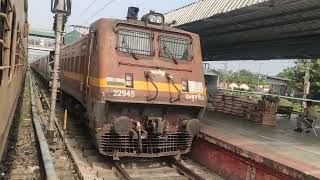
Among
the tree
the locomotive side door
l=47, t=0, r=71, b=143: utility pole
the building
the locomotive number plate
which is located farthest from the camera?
the building

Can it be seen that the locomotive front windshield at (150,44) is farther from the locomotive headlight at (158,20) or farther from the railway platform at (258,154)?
the railway platform at (258,154)

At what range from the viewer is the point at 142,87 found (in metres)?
9.09

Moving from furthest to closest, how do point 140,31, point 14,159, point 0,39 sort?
1. point 140,31
2. point 14,159
3. point 0,39

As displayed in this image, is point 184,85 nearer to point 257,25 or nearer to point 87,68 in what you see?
point 87,68

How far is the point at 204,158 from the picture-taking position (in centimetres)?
1016

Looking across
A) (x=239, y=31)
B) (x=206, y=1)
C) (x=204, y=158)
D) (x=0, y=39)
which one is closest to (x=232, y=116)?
(x=239, y=31)

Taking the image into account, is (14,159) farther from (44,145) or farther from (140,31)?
(140,31)

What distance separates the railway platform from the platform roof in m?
3.20

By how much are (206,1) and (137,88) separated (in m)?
5.46

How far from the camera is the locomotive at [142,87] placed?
349 inches

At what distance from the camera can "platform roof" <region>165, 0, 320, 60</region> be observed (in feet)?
35.4

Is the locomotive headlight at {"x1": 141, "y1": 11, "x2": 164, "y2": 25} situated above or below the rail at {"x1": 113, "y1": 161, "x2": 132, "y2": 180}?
above

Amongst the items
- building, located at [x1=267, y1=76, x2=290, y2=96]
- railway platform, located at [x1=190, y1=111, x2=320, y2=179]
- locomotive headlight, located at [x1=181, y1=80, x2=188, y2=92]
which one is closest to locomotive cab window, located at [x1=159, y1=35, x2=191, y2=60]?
locomotive headlight, located at [x1=181, y1=80, x2=188, y2=92]

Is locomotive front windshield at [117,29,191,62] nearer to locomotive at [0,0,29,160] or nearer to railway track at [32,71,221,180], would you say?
railway track at [32,71,221,180]
